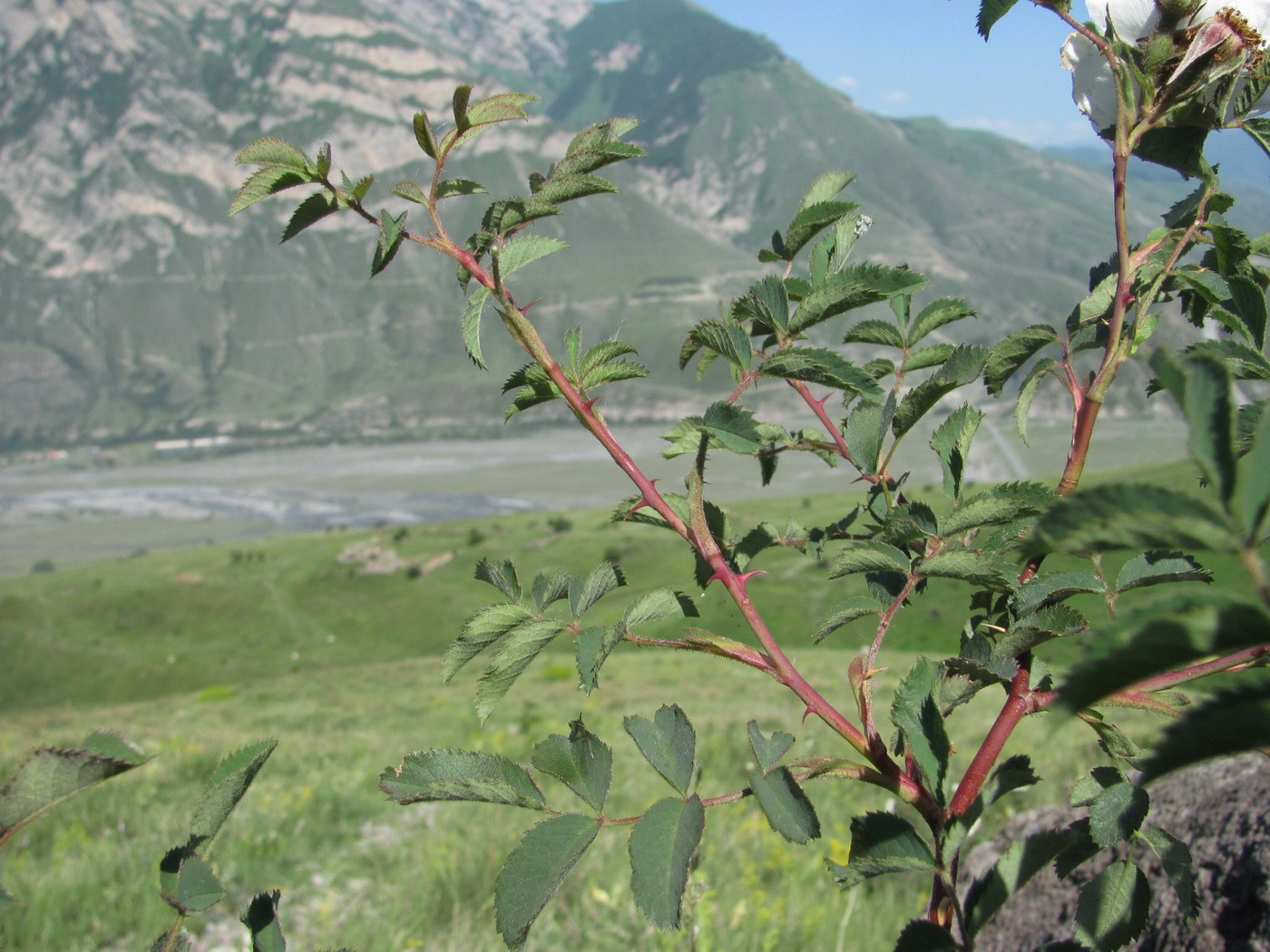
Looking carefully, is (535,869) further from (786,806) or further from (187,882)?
(187,882)

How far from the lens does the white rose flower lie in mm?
1404

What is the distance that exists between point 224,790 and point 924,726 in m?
1.08

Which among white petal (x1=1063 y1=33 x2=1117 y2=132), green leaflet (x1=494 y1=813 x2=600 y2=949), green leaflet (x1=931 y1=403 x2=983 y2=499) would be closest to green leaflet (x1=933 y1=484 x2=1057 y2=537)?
green leaflet (x1=931 y1=403 x2=983 y2=499)

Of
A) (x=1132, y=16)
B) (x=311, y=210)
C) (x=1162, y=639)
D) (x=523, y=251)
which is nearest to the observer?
(x=1162, y=639)

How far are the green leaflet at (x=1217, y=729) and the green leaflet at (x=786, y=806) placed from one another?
2.11 ft

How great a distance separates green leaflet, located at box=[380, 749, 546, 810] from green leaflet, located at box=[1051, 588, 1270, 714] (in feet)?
3.00

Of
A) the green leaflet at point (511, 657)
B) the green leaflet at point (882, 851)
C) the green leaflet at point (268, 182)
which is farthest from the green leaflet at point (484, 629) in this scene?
the green leaflet at point (268, 182)

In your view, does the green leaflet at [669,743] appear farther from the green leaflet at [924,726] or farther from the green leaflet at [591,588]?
the green leaflet at [924,726]

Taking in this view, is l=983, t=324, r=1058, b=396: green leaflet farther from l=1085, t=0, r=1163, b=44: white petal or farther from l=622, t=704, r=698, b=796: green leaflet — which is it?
l=622, t=704, r=698, b=796: green leaflet

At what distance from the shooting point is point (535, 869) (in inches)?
52.5

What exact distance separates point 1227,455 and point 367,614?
9917cm

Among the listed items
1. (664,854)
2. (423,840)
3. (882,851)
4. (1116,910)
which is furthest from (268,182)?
(423,840)

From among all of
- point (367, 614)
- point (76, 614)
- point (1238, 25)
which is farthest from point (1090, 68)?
point (76, 614)

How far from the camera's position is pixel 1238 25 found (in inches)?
55.4
